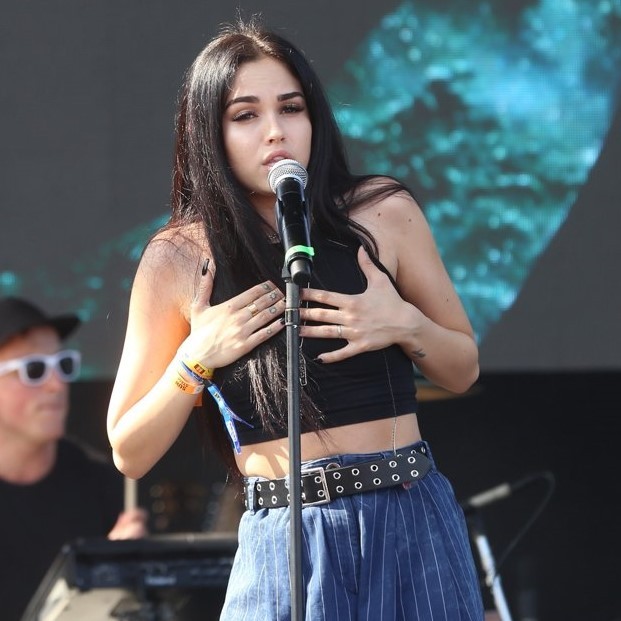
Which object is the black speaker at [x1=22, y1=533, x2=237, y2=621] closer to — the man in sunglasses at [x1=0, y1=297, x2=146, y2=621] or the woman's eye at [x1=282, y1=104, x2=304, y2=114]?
the man in sunglasses at [x1=0, y1=297, x2=146, y2=621]

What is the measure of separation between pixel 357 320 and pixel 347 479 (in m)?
0.25

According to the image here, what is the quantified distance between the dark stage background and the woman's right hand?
2.59 metres

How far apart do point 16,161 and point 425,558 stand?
3.15 meters

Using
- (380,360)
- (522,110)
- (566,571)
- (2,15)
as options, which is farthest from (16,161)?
(380,360)

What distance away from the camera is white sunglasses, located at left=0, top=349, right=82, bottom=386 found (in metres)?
4.60

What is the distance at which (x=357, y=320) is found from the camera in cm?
191

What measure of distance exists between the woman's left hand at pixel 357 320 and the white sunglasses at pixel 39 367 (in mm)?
2802

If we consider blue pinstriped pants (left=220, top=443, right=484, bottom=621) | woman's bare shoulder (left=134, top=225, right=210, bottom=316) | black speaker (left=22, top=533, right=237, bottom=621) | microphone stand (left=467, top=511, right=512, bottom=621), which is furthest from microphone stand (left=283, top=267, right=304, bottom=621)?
black speaker (left=22, top=533, right=237, bottom=621)

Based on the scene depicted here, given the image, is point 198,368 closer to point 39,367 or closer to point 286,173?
point 286,173

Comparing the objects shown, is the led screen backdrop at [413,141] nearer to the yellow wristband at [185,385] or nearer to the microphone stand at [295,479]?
the yellow wristband at [185,385]

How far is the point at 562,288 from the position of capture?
15.0ft

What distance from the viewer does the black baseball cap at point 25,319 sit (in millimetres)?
4473

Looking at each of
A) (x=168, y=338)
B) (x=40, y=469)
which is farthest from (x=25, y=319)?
(x=168, y=338)

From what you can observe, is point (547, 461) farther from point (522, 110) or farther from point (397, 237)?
point (397, 237)
